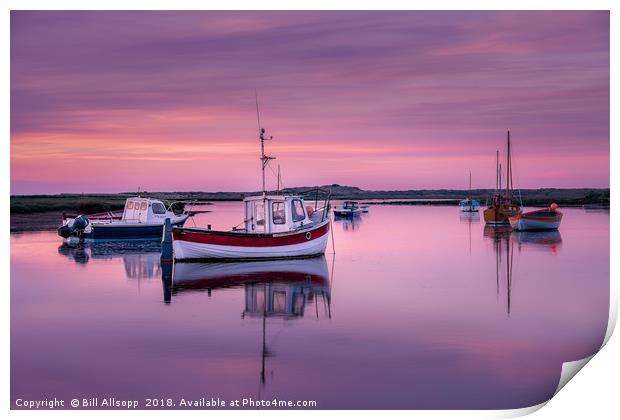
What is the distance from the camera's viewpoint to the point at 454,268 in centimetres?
2216

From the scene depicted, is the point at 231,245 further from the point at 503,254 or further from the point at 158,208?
the point at 158,208

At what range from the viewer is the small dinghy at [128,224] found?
32.3m

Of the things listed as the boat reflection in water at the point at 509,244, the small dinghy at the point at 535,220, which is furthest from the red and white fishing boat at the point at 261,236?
the small dinghy at the point at 535,220

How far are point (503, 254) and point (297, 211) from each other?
8174mm

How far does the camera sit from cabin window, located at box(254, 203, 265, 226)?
2225cm

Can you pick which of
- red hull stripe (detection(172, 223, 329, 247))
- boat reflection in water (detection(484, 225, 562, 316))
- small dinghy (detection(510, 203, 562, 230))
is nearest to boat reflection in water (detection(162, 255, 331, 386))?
red hull stripe (detection(172, 223, 329, 247))

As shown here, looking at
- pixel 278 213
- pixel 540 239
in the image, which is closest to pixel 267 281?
pixel 278 213

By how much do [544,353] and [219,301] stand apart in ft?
22.3

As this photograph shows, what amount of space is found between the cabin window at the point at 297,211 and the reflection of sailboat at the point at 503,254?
5.84 m

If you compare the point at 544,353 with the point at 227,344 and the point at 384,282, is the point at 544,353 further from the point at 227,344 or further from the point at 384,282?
the point at 384,282

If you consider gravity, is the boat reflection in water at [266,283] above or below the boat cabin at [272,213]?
below

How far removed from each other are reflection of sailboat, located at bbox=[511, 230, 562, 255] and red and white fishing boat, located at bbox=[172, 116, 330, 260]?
1018 cm

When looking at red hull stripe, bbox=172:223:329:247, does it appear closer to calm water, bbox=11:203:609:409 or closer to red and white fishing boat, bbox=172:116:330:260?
red and white fishing boat, bbox=172:116:330:260

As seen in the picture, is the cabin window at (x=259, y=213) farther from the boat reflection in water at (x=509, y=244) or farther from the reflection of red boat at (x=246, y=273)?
the boat reflection in water at (x=509, y=244)
